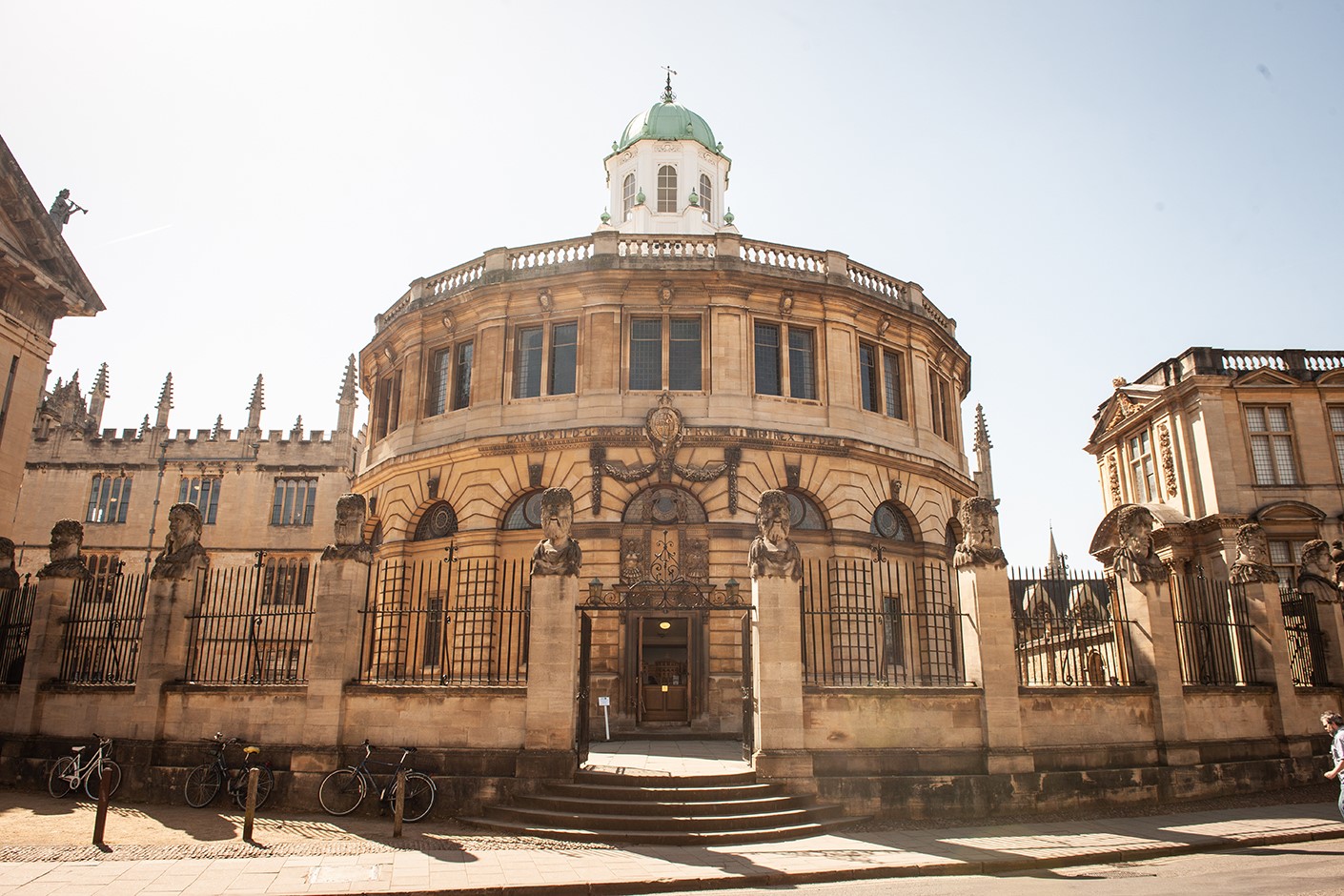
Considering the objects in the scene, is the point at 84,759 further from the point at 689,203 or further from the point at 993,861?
the point at 689,203

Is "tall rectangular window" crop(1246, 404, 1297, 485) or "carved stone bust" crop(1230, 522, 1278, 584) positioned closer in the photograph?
"carved stone bust" crop(1230, 522, 1278, 584)

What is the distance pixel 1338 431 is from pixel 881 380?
1775 cm

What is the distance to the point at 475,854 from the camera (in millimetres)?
11406

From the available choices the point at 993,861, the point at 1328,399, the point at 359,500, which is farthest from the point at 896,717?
the point at 1328,399

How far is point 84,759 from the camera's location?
50.5 feet

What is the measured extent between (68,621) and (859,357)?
68.3 feet

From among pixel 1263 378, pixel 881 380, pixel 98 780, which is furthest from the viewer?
pixel 1263 378

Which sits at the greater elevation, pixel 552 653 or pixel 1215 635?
pixel 1215 635

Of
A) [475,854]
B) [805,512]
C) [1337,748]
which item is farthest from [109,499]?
[1337,748]

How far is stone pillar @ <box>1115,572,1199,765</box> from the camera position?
1562 cm

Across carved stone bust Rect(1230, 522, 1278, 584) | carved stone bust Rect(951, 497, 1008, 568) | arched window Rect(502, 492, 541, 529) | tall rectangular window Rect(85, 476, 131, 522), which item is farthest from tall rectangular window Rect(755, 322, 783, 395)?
tall rectangular window Rect(85, 476, 131, 522)

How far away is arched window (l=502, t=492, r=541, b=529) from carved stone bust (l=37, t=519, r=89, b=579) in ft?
32.3

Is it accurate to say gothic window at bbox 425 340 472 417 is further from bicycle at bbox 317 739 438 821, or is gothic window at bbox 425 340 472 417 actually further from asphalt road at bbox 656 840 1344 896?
asphalt road at bbox 656 840 1344 896

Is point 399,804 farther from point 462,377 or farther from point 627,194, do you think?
point 627,194
